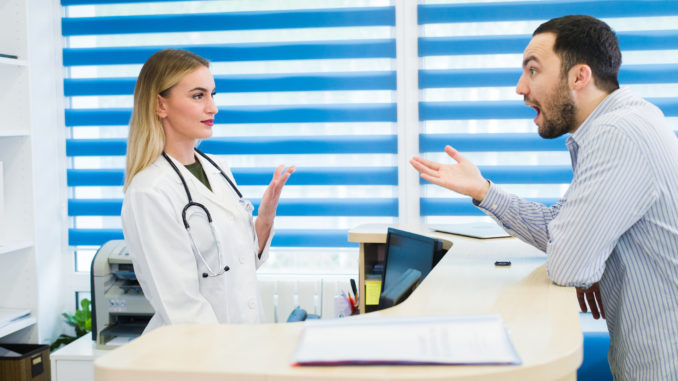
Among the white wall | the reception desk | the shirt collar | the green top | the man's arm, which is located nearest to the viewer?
the reception desk

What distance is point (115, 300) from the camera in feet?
8.94

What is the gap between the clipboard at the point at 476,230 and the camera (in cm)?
230

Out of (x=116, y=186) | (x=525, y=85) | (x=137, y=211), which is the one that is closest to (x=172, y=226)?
(x=137, y=211)

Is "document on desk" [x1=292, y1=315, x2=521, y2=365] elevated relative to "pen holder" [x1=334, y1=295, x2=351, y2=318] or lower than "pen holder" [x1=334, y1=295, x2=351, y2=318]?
elevated

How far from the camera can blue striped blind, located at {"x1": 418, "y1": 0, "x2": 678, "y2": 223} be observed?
3.02 m

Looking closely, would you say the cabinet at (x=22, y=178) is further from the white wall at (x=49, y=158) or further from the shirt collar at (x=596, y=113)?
the shirt collar at (x=596, y=113)

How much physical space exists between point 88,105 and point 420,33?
1.91m

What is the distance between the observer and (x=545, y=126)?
1.70 metres

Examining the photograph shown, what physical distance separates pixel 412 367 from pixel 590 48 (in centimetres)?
106

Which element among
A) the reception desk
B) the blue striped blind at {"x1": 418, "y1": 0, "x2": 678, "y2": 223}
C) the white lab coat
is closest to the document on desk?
the reception desk

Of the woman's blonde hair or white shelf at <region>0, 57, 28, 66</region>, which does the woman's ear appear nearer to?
the woman's blonde hair

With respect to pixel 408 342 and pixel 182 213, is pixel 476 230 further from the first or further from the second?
pixel 408 342

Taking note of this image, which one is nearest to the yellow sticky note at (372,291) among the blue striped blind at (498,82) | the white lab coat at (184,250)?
the white lab coat at (184,250)

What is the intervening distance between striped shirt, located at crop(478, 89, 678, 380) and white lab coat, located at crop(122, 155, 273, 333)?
0.93m
